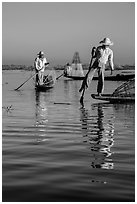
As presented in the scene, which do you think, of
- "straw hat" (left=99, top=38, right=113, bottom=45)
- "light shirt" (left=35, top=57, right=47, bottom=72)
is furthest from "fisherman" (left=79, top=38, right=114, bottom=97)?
"light shirt" (left=35, top=57, right=47, bottom=72)

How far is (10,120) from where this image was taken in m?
10.8

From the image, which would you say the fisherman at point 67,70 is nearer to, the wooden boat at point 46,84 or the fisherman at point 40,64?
the wooden boat at point 46,84

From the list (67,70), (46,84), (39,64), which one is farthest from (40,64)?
(67,70)

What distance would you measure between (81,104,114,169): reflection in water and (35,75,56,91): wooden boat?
14.1 m

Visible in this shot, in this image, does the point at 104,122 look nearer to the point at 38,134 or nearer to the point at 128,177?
the point at 38,134

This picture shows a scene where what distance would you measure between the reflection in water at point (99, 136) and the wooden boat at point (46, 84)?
14110mm

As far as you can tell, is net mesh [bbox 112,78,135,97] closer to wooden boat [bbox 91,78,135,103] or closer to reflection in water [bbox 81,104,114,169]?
wooden boat [bbox 91,78,135,103]

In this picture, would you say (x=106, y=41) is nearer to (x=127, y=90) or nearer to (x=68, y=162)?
(x=127, y=90)

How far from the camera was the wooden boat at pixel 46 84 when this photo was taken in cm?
2625

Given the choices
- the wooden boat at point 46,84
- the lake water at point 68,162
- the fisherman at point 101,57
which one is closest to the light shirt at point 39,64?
the wooden boat at point 46,84

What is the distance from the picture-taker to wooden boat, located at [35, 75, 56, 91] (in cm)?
2625

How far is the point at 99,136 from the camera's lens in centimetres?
795

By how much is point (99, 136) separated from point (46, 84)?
759 inches

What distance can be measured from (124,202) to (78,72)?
6455 centimetres
